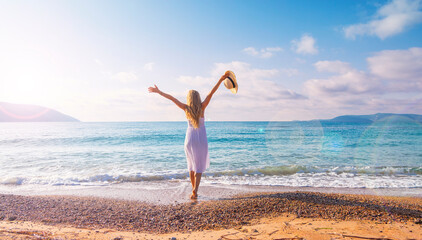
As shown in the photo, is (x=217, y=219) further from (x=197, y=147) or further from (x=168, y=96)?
(x=168, y=96)

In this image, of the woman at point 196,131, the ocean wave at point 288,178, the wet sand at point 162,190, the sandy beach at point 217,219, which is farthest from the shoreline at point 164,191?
the woman at point 196,131

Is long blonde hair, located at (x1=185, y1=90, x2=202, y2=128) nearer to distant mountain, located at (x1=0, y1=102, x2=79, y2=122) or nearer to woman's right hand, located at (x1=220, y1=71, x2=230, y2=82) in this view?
woman's right hand, located at (x1=220, y1=71, x2=230, y2=82)

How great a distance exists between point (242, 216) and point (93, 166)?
29.6 feet

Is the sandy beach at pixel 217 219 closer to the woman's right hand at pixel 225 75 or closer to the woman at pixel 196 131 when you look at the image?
the woman at pixel 196 131

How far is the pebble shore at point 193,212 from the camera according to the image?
12.3 ft

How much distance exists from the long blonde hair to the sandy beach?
1885 millimetres

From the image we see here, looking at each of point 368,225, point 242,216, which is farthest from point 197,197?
point 368,225

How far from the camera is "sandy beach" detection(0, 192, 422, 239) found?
3137mm

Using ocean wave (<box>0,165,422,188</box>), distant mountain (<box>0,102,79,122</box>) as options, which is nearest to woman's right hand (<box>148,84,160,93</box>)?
ocean wave (<box>0,165,422,188</box>)

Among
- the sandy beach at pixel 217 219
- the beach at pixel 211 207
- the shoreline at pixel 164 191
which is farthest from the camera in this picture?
the shoreline at pixel 164 191

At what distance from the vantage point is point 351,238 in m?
2.82

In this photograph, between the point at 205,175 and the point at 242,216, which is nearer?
the point at 242,216

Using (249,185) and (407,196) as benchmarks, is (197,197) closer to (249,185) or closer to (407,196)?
(249,185)

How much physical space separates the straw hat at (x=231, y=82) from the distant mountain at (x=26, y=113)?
12459cm
